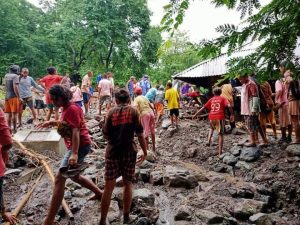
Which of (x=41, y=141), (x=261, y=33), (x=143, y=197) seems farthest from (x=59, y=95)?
(x=41, y=141)

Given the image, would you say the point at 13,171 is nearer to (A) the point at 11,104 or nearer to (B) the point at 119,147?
(A) the point at 11,104

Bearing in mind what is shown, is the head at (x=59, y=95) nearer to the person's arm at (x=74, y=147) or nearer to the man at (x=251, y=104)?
the person's arm at (x=74, y=147)

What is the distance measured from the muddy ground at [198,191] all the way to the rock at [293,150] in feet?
0.27

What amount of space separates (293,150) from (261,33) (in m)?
6.29

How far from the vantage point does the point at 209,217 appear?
15.3ft

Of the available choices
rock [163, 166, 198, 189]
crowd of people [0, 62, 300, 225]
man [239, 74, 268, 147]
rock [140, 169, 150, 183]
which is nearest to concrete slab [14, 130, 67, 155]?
crowd of people [0, 62, 300, 225]

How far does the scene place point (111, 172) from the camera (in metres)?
3.99

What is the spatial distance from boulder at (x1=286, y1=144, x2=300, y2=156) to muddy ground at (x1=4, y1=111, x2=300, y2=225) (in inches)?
3.2

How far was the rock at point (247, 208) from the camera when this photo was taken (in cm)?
498

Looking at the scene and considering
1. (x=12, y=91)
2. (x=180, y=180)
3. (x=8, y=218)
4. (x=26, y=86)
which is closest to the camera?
(x=8, y=218)

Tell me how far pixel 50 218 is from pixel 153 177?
3001 mm

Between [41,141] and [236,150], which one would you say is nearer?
[41,141]

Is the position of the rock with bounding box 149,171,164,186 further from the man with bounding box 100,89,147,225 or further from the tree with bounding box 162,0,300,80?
the tree with bounding box 162,0,300,80

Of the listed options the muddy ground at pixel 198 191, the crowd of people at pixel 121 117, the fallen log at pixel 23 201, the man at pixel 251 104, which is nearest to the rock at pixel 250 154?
the muddy ground at pixel 198 191
